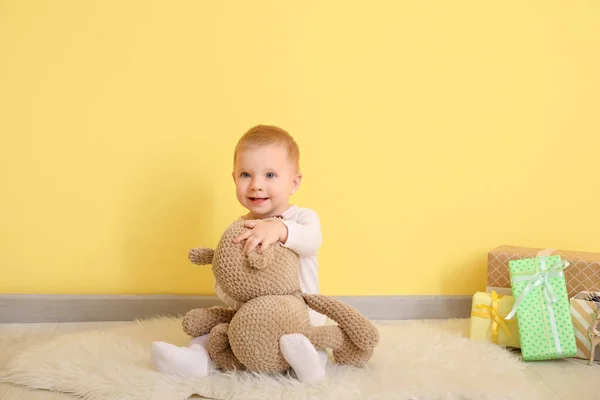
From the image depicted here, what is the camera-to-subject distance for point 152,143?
5.37 ft

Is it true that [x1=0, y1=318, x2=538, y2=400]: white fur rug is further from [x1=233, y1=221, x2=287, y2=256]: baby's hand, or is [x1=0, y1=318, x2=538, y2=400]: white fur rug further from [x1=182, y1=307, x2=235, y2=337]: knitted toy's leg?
[x1=233, y1=221, x2=287, y2=256]: baby's hand

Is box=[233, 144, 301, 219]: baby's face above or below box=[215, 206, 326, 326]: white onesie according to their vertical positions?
above

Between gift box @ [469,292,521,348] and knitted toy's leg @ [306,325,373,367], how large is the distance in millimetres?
415

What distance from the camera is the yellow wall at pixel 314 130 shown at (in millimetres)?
1594

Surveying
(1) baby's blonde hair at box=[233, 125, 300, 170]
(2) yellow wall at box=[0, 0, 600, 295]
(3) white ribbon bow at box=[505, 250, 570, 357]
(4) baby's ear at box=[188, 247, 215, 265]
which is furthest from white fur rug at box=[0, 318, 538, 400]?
(1) baby's blonde hair at box=[233, 125, 300, 170]

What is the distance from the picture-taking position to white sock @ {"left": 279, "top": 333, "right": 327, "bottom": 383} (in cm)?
106

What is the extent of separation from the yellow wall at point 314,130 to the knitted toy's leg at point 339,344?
55 cm

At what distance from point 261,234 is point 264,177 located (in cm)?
16

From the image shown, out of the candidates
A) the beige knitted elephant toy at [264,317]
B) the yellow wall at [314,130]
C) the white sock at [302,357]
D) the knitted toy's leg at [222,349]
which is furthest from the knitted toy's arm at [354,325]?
the yellow wall at [314,130]

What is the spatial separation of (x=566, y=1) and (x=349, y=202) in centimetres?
93

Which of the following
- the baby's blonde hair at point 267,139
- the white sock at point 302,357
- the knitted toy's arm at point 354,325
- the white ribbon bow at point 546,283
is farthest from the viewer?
the white ribbon bow at point 546,283

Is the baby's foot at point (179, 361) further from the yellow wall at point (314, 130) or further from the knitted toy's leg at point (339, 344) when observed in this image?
the yellow wall at point (314, 130)

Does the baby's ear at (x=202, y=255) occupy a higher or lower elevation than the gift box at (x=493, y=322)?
higher

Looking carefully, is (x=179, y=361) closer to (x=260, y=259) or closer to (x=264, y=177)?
(x=260, y=259)
